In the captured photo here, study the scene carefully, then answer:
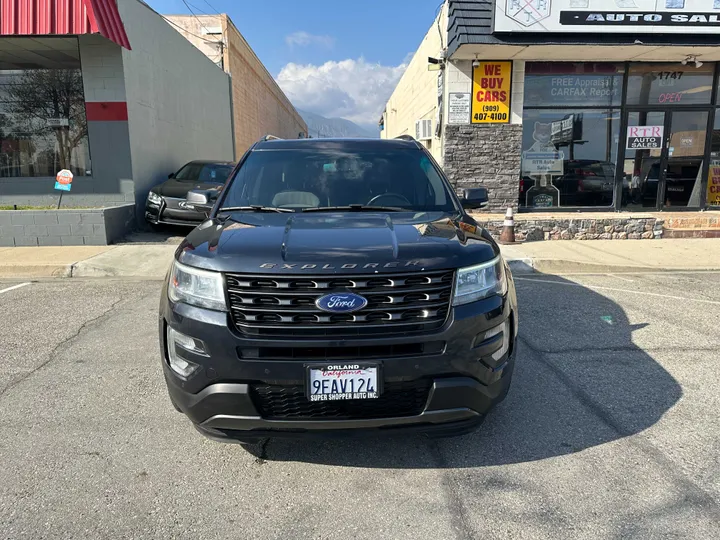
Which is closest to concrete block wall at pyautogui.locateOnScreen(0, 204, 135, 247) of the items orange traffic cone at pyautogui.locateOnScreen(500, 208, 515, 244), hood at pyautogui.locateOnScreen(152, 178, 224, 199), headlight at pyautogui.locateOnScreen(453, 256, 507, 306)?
hood at pyautogui.locateOnScreen(152, 178, 224, 199)

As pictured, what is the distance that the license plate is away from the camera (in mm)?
2391

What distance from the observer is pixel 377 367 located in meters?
2.40

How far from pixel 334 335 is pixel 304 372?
8.9 inches

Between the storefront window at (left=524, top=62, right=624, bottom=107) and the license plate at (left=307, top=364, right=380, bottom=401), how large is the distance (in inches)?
424

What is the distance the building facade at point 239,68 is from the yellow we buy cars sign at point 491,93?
6213mm

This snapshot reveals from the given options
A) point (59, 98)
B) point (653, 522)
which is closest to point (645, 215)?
point (653, 522)

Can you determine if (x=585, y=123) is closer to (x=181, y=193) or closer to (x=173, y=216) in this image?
(x=181, y=193)

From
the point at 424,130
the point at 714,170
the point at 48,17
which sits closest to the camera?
the point at 48,17

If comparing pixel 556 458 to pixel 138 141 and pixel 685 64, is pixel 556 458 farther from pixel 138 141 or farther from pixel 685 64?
pixel 685 64

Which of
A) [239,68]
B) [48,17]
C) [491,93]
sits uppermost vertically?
[239,68]

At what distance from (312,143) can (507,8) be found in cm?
731

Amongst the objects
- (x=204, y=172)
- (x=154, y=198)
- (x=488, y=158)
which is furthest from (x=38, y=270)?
(x=488, y=158)

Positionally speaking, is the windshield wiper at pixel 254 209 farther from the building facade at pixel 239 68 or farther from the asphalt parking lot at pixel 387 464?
the building facade at pixel 239 68

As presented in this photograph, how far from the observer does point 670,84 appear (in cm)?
1170
